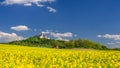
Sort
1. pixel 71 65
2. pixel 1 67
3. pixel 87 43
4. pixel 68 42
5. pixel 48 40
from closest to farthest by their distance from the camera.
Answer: pixel 1 67 → pixel 71 65 → pixel 87 43 → pixel 68 42 → pixel 48 40

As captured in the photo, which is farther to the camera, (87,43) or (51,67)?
(87,43)

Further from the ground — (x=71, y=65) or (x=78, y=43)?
(x=78, y=43)

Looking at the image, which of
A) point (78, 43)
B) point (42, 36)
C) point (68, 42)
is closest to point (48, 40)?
point (42, 36)

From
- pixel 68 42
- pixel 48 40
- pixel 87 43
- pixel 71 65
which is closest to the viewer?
pixel 71 65

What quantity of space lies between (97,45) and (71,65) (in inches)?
2847

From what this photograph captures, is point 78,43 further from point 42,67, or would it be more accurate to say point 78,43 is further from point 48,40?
point 42,67

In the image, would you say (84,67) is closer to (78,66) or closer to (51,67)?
(78,66)

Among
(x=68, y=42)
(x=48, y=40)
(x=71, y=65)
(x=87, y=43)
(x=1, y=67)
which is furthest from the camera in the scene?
(x=48, y=40)

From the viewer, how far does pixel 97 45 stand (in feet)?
290

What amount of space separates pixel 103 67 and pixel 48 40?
11295 cm

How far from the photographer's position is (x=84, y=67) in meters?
16.4

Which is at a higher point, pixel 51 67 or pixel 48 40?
pixel 48 40

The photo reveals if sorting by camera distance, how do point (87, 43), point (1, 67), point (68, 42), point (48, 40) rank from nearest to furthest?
point (1, 67), point (87, 43), point (68, 42), point (48, 40)

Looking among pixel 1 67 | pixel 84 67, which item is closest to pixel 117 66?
pixel 84 67
